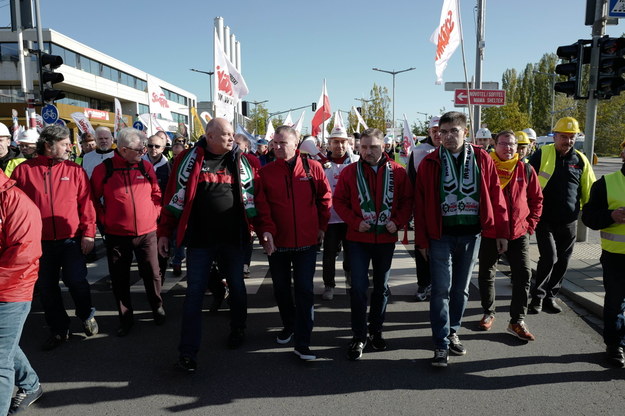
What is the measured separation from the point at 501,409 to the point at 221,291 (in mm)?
3312

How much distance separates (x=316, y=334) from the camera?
479 centimetres

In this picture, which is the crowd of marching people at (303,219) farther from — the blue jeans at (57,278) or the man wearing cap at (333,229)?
the man wearing cap at (333,229)

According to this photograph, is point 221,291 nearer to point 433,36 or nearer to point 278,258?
point 278,258

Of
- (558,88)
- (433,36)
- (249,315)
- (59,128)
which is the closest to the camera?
(59,128)

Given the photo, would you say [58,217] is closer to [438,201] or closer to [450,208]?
[438,201]

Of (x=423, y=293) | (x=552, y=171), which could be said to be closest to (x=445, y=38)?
(x=552, y=171)

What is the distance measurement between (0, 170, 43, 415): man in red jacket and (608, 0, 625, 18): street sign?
8252 mm

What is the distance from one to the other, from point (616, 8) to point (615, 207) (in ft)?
16.3

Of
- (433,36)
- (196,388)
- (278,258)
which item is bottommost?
(196,388)

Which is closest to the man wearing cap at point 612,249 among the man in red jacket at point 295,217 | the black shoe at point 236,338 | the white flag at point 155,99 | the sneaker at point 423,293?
the sneaker at point 423,293

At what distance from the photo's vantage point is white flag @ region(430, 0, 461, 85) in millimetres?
8078

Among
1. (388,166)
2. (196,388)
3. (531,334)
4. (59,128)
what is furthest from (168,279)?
(531,334)

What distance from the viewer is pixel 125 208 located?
192 inches

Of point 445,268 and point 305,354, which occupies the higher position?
point 445,268
